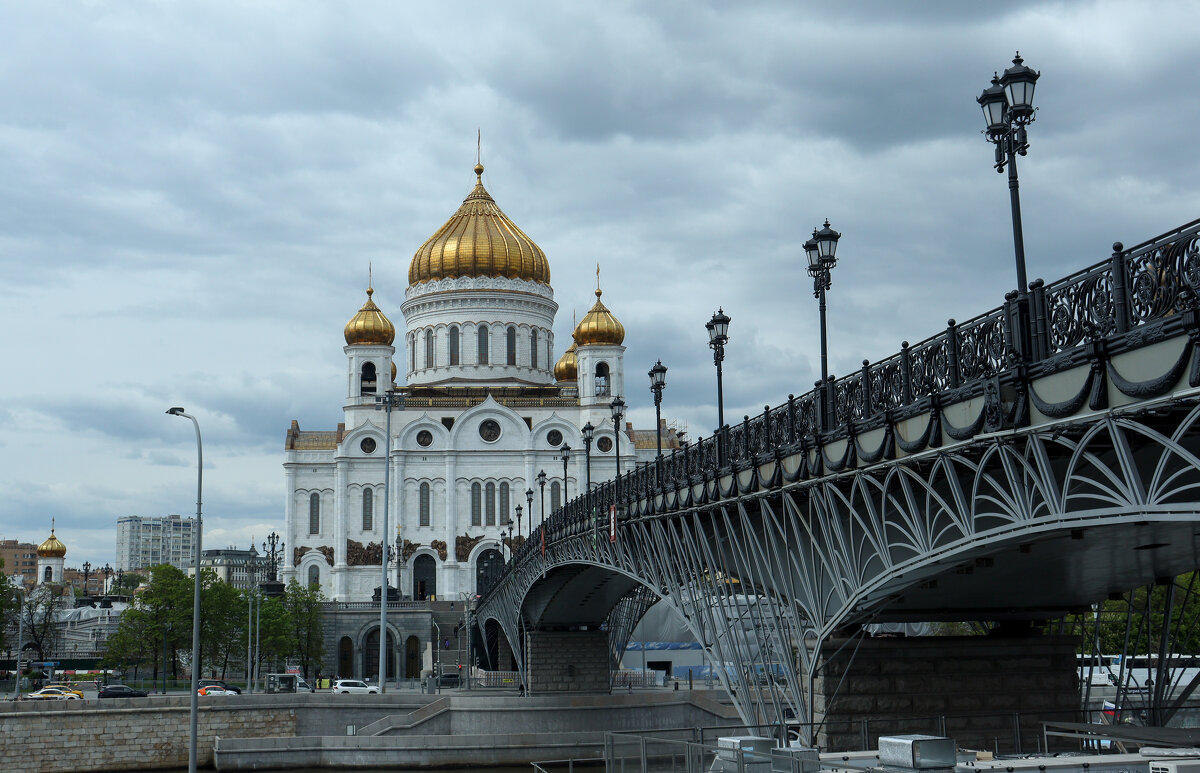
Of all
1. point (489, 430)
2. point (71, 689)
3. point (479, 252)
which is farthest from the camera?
point (479, 252)

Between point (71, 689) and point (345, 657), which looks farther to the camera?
point (345, 657)

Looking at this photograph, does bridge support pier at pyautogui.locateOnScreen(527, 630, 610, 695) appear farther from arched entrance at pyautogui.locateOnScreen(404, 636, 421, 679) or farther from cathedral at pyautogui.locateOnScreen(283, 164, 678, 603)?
cathedral at pyautogui.locateOnScreen(283, 164, 678, 603)

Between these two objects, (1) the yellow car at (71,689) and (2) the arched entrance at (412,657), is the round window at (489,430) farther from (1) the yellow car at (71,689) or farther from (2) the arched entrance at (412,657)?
(1) the yellow car at (71,689)

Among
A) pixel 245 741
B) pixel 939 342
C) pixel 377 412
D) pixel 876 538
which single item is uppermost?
pixel 377 412

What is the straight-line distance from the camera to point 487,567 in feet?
260

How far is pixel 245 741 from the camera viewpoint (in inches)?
1822

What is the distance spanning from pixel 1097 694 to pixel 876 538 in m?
36.1

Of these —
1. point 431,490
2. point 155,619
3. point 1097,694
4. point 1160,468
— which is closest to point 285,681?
point 155,619

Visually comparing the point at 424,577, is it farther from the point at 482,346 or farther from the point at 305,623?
the point at 482,346

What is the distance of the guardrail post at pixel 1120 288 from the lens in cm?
1121

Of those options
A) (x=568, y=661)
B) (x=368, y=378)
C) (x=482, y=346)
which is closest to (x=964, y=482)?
(x=568, y=661)

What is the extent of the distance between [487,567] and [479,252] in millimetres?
28376

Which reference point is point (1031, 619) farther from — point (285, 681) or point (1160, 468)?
point (285, 681)

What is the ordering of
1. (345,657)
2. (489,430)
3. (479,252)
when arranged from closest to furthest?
(345,657)
(489,430)
(479,252)
